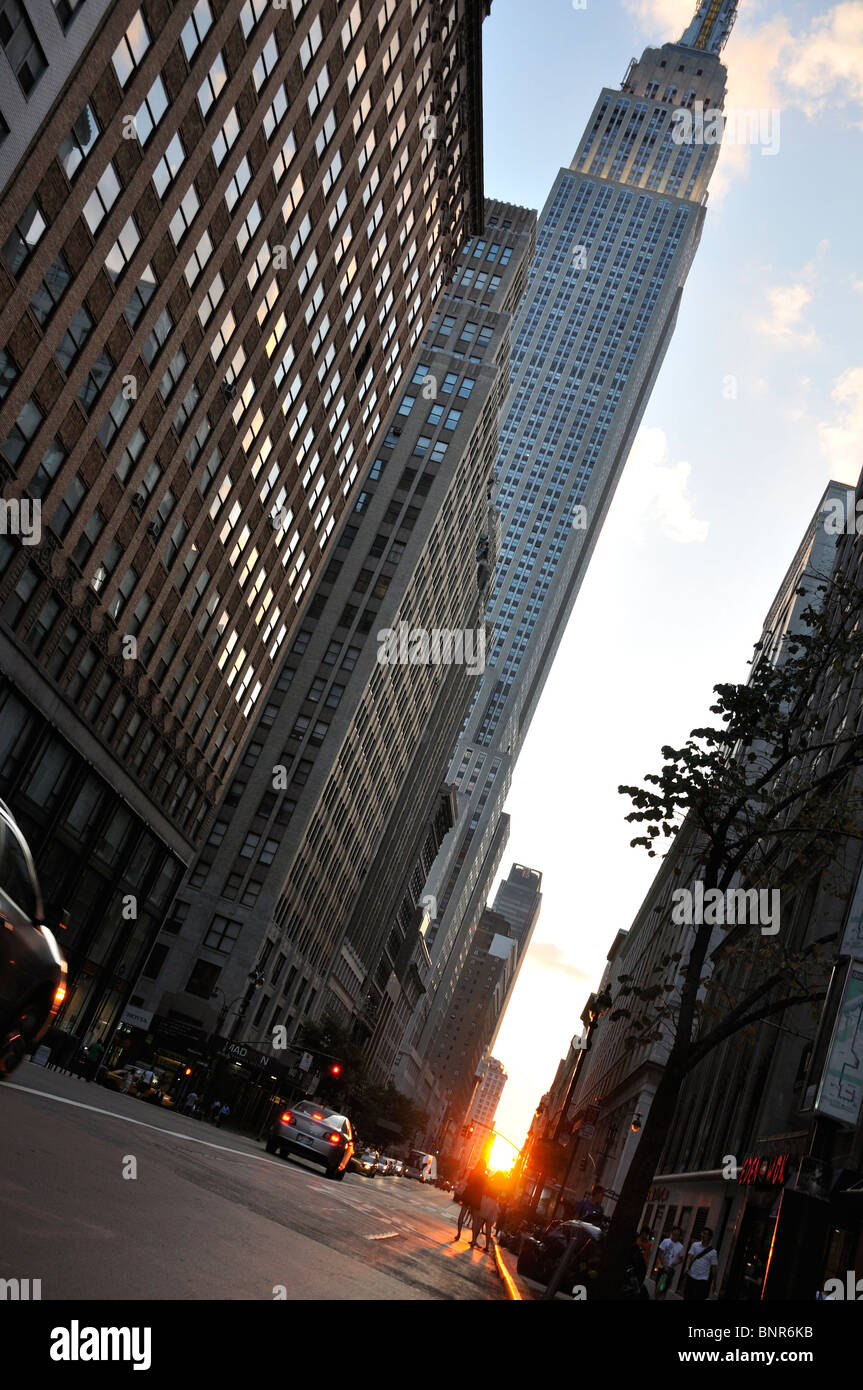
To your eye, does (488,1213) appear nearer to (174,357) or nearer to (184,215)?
(174,357)

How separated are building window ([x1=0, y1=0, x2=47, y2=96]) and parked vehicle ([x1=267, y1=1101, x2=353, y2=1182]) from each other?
92.1 feet

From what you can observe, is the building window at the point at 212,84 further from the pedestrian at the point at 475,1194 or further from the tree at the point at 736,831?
the pedestrian at the point at 475,1194

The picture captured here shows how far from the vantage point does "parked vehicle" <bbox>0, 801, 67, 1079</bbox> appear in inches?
316

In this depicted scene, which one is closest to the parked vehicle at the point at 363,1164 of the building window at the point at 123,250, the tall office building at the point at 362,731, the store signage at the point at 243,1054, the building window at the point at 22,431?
the store signage at the point at 243,1054


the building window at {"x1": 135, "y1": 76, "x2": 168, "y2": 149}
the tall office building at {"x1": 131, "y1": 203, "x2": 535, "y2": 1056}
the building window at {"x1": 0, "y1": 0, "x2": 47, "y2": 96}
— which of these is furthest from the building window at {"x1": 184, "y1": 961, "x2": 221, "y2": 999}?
the building window at {"x1": 0, "y1": 0, "x2": 47, "y2": 96}

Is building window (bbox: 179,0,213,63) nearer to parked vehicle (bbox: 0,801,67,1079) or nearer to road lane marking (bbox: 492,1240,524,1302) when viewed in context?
road lane marking (bbox: 492,1240,524,1302)

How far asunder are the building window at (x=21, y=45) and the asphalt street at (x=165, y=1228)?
90.1 ft

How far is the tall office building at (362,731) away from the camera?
270ft

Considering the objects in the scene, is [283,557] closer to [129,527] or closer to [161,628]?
[161,628]

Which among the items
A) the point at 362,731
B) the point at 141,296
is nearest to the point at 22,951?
the point at 141,296

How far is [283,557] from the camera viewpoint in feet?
208

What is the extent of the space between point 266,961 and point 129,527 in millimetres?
44995

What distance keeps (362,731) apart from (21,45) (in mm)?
67056
